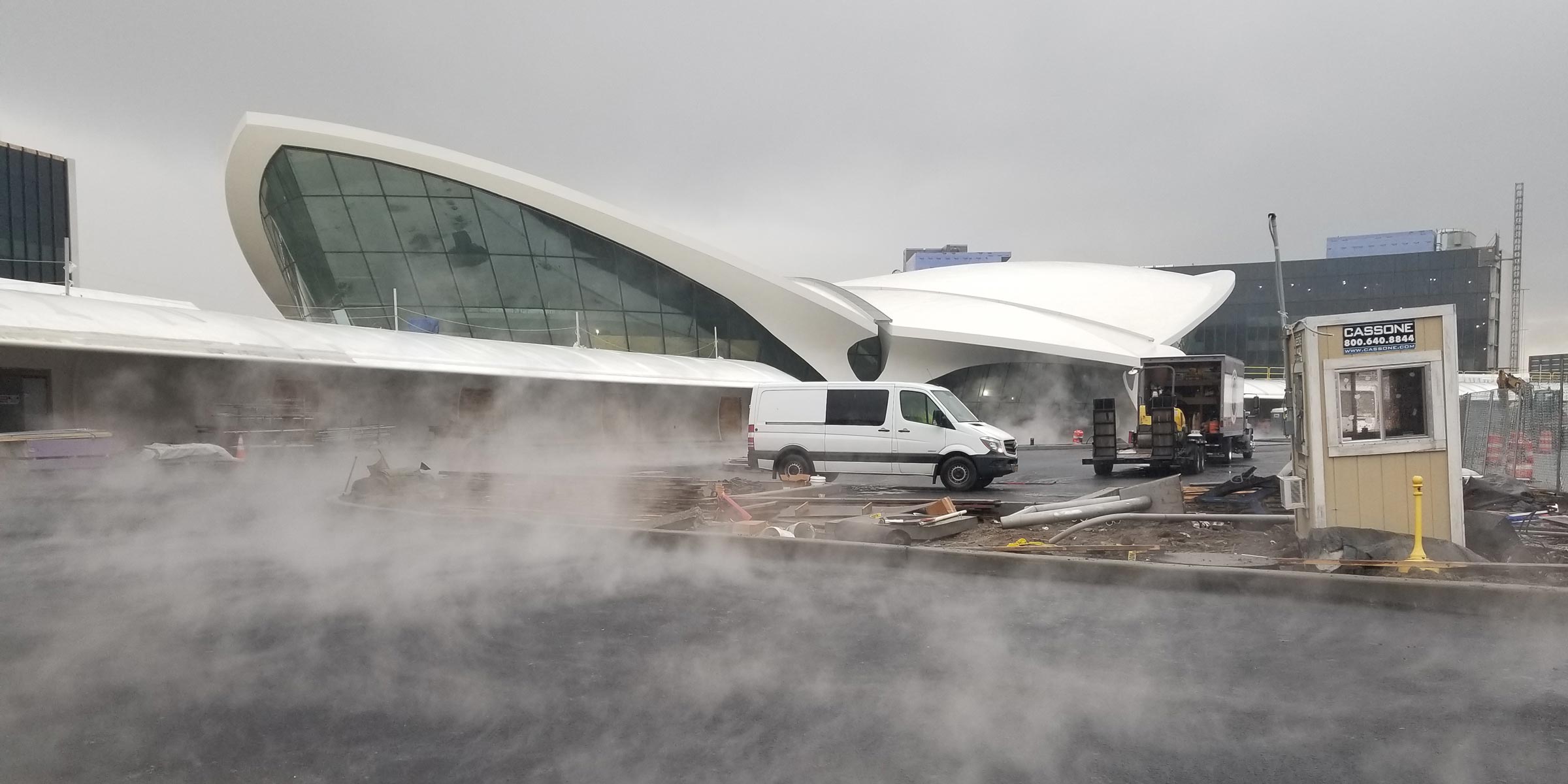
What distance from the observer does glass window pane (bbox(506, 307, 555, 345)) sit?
2883cm

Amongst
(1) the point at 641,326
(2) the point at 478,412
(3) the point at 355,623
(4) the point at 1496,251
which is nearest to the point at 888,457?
(3) the point at 355,623

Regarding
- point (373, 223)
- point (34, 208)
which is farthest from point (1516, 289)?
point (34, 208)

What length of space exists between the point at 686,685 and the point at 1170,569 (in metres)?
3.48

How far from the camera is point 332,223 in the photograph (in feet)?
92.9

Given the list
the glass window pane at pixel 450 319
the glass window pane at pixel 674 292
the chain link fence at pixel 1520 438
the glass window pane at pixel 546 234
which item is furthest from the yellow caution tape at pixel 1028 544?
the glass window pane at pixel 674 292

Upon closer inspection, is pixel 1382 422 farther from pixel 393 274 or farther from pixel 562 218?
pixel 393 274

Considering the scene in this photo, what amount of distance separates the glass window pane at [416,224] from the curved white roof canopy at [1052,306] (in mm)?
16159

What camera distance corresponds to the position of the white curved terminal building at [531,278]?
91.3 ft

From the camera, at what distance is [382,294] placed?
28.5 meters

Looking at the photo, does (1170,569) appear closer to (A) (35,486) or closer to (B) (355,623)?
(B) (355,623)

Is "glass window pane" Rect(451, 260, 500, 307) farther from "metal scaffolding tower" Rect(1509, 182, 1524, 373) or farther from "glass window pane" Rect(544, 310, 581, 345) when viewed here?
"metal scaffolding tower" Rect(1509, 182, 1524, 373)

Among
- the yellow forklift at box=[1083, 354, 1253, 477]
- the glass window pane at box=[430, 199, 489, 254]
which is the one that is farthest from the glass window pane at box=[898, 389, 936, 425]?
the glass window pane at box=[430, 199, 489, 254]

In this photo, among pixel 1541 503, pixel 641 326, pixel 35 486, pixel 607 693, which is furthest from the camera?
pixel 641 326

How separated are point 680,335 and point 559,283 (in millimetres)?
4349
